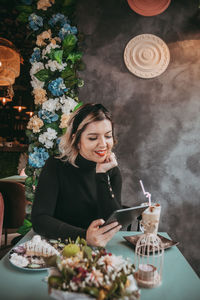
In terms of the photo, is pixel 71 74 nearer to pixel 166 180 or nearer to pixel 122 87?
pixel 122 87

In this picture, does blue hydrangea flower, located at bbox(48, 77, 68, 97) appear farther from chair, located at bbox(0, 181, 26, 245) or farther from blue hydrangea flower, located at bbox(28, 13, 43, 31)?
chair, located at bbox(0, 181, 26, 245)

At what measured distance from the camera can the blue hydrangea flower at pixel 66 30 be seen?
234 cm

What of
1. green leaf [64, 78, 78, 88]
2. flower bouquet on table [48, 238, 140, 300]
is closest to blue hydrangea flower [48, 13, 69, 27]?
green leaf [64, 78, 78, 88]

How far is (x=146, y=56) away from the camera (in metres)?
2.49

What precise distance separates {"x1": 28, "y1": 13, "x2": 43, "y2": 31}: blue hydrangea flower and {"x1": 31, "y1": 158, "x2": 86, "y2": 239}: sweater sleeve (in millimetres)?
1410

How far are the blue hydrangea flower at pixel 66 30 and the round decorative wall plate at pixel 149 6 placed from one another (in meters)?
0.58

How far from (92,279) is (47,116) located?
1805 mm

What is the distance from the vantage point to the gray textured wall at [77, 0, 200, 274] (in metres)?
2.52

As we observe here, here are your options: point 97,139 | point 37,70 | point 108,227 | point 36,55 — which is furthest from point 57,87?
point 108,227

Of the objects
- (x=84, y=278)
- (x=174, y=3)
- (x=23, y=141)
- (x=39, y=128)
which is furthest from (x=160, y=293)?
(x=23, y=141)

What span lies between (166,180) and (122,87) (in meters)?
1.03

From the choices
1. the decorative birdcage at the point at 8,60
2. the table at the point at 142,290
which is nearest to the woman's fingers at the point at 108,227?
the table at the point at 142,290

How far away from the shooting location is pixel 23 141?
27.8 feet

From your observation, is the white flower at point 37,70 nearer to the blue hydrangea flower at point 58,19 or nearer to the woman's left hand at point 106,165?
the blue hydrangea flower at point 58,19
